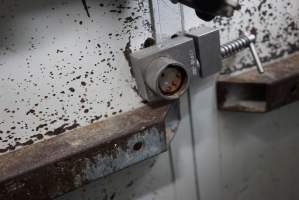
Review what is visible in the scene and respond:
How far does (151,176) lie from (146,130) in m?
0.17

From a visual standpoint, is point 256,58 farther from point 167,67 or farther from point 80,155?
point 80,155

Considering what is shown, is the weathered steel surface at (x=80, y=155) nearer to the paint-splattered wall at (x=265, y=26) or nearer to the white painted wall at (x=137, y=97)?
the white painted wall at (x=137, y=97)

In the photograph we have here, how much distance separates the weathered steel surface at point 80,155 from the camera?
481 mm

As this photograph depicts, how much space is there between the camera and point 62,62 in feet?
1.71

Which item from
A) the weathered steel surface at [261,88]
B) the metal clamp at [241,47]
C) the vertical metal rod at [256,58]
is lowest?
the weathered steel surface at [261,88]

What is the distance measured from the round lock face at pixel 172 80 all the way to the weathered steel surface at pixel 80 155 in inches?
1.9

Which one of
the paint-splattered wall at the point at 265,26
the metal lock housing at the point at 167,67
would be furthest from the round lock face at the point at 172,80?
the paint-splattered wall at the point at 265,26

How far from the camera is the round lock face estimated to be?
535mm

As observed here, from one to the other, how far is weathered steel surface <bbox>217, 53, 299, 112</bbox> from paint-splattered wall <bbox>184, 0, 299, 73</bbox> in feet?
0.09

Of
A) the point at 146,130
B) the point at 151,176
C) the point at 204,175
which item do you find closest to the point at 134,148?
the point at 146,130

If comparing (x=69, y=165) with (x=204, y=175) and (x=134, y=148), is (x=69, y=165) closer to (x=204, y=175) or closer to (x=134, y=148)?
(x=134, y=148)

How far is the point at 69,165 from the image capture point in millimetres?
500

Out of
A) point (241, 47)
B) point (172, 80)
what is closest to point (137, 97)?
point (172, 80)

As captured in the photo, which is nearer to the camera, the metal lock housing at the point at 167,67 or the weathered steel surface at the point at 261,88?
the metal lock housing at the point at 167,67
